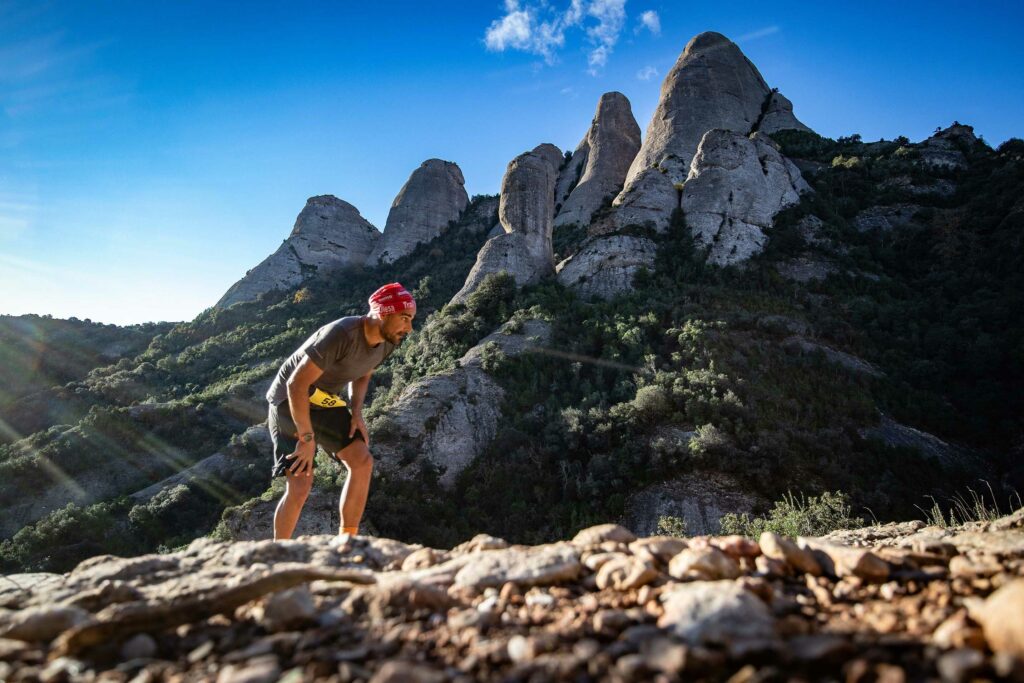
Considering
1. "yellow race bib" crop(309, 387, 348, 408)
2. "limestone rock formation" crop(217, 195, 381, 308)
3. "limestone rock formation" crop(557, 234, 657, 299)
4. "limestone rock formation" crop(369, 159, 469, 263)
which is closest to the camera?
Answer: "yellow race bib" crop(309, 387, 348, 408)

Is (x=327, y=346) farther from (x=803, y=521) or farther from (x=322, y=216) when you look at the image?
Result: (x=322, y=216)

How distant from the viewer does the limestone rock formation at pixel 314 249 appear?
1405 inches

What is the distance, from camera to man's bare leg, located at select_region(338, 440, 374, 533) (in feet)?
12.2

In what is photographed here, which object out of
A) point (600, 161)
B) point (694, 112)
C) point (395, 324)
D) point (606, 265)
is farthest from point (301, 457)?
point (694, 112)

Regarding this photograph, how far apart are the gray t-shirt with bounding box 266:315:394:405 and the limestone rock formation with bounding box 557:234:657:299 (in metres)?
15.8

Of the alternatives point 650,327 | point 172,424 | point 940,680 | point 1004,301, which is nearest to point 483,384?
point 650,327

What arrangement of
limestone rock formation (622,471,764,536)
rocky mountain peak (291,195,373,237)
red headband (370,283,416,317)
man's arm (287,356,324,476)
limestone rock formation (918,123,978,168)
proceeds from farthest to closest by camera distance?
rocky mountain peak (291,195,373,237), limestone rock formation (918,123,978,168), limestone rock formation (622,471,764,536), red headband (370,283,416,317), man's arm (287,356,324,476)

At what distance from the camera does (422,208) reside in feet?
129

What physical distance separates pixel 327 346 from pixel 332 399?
0.61 meters

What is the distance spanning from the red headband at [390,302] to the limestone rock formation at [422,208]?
34558mm

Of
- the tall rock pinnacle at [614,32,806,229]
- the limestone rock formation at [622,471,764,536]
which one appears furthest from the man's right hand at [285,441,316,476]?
the tall rock pinnacle at [614,32,806,229]

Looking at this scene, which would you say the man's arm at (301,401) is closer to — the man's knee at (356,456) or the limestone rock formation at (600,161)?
the man's knee at (356,456)

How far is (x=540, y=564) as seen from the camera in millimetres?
2146

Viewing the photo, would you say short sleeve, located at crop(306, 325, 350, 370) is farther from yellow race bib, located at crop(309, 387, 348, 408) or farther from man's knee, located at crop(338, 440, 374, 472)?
man's knee, located at crop(338, 440, 374, 472)
